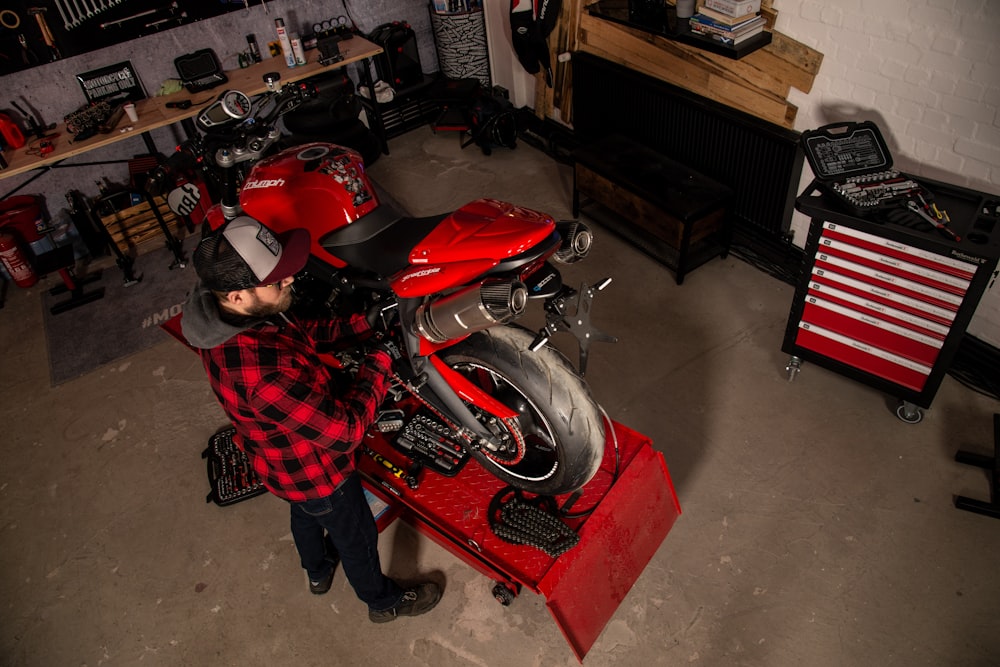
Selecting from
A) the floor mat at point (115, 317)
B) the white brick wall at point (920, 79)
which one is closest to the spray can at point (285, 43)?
the floor mat at point (115, 317)

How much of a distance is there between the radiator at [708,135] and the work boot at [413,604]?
2561 millimetres

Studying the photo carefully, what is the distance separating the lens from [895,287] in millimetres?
2598

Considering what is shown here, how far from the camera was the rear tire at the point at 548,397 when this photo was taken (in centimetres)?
205

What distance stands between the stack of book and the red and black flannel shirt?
7.56ft

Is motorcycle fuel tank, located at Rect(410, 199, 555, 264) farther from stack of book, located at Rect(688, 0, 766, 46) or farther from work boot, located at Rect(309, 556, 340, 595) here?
stack of book, located at Rect(688, 0, 766, 46)

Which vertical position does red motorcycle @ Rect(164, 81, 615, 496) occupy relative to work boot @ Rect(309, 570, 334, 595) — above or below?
above

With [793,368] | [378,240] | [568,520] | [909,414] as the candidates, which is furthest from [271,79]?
[909,414]

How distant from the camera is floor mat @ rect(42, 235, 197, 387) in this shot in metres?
3.73

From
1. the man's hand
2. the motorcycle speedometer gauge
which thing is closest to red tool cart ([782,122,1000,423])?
the man's hand

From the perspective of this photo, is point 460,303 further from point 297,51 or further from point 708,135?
point 297,51

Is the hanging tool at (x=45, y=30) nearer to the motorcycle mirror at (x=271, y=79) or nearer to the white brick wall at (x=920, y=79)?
the motorcycle mirror at (x=271, y=79)

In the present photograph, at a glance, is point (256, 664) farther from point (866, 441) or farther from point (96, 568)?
point (866, 441)

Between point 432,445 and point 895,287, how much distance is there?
188 centimetres

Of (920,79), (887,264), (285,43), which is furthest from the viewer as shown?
(285,43)
